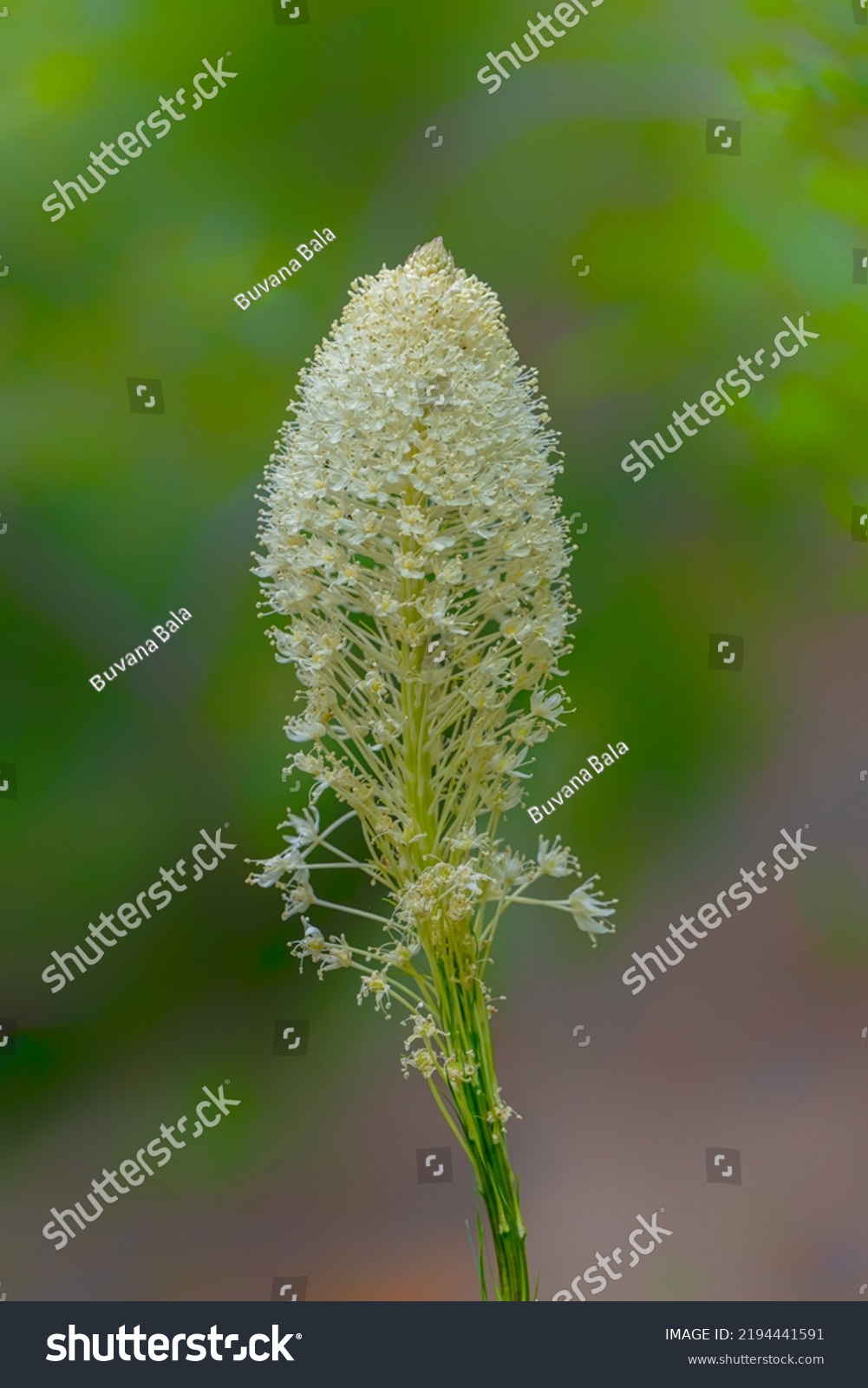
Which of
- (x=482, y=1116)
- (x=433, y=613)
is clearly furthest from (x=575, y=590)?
(x=482, y=1116)

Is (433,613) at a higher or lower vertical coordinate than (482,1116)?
higher

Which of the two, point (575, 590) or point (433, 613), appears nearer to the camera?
point (433, 613)

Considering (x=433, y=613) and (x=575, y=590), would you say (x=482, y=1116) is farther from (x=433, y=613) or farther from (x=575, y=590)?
(x=575, y=590)

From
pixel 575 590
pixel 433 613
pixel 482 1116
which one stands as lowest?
pixel 482 1116

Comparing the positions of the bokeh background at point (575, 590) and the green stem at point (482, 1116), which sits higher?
the bokeh background at point (575, 590)

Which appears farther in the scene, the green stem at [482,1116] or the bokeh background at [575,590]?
the bokeh background at [575,590]

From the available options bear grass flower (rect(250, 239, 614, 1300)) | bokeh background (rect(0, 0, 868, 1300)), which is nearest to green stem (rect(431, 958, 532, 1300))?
bear grass flower (rect(250, 239, 614, 1300))

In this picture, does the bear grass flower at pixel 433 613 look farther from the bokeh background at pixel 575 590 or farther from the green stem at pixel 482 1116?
the bokeh background at pixel 575 590

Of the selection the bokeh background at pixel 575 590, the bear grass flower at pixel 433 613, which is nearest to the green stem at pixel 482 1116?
the bear grass flower at pixel 433 613
